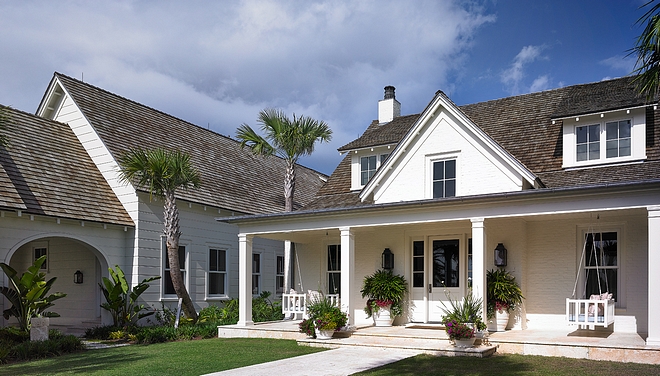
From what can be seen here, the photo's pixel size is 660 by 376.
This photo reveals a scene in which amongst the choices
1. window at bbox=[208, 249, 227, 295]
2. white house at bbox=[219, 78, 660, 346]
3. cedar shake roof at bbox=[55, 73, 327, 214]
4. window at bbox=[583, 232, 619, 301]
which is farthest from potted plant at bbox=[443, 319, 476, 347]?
window at bbox=[208, 249, 227, 295]

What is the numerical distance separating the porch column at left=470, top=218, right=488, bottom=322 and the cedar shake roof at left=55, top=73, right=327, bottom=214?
10555 millimetres

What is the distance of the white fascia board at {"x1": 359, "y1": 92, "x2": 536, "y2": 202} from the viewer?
1395 centimetres

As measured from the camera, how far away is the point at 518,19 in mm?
18391

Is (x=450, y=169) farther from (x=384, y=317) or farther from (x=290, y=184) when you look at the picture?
(x=290, y=184)

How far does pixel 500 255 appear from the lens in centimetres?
1400

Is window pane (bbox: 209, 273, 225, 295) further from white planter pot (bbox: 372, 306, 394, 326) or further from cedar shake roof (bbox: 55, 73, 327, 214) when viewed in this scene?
white planter pot (bbox: 372, 306, 394, 326)

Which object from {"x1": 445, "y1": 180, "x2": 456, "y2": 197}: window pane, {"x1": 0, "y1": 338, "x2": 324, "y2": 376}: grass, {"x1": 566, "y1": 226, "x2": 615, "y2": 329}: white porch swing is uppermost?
{"x1": 445, "y1": 180, "x2": 456, "y2": 197}: window pane

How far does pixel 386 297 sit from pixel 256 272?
8.98 m

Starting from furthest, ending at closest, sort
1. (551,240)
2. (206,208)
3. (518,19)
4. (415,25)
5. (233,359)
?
1. (206,208)
2. (518,19)
3. (415,25)
4. (551,240)
5. (233,359)

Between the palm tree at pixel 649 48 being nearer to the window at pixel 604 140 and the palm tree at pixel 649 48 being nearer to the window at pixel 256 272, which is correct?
the window at pixel 604 140

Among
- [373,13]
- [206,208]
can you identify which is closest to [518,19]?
[373,13]

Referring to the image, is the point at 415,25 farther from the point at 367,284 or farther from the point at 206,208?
the point at 206,208

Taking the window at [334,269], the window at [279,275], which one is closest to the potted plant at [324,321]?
the window at [334,269]

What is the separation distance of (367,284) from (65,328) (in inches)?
399
